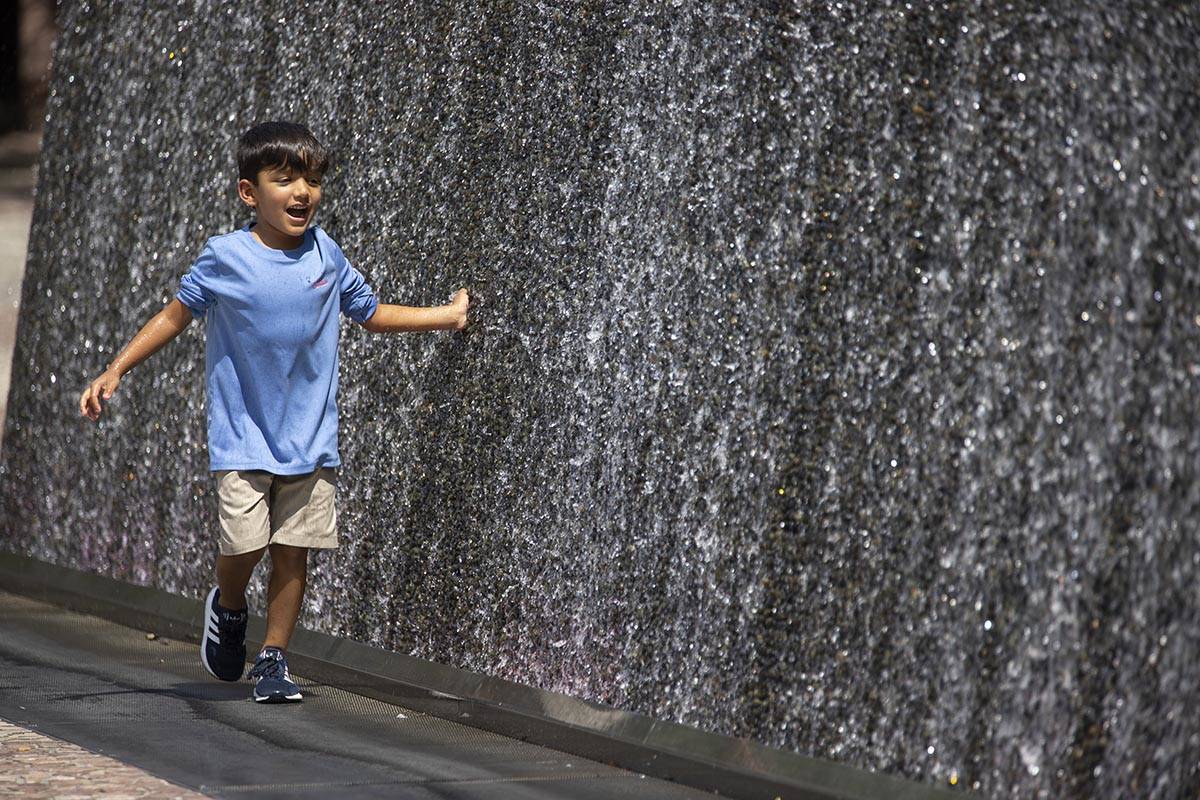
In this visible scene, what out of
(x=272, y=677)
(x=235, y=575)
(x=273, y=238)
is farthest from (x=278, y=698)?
(x=273, y=238)

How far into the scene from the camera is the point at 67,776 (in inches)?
152

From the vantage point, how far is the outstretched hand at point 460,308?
15.5 ft

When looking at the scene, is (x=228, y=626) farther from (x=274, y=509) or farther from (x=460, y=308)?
(x=460, y=308)

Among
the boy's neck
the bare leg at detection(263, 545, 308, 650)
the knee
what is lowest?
the bare leg at detection(263, 545, 308, 650)

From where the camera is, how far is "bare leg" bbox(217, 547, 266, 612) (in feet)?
15.3

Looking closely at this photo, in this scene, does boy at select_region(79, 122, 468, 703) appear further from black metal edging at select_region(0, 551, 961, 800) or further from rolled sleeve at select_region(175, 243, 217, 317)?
black metal edging at select_region(0, 551, 961, 800)

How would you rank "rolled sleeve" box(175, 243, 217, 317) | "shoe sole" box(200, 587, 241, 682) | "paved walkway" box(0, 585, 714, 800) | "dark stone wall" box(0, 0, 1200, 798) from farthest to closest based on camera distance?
"shoe sole" box(200, 587, 241, 682) < "rolled sleeve" box(175, 243, 217, 317) < "paved walkway" box(0, 585, 714, 800) < "dark stone wall" box(0, 0, 1200, 798)

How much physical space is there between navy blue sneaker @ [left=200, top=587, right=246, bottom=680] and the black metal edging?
389 millimetres

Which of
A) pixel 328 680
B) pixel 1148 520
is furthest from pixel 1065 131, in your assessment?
pixel 328 680

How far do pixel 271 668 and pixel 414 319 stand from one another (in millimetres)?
1015

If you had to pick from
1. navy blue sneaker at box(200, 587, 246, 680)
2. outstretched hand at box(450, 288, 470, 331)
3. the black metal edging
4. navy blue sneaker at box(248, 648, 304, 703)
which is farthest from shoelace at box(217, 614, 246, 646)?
outstretched hand at box(450, 288, 470, 331)

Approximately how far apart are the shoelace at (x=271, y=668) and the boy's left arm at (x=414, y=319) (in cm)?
93

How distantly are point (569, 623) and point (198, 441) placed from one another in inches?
75.4

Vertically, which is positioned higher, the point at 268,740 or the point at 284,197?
the point at 284,197
